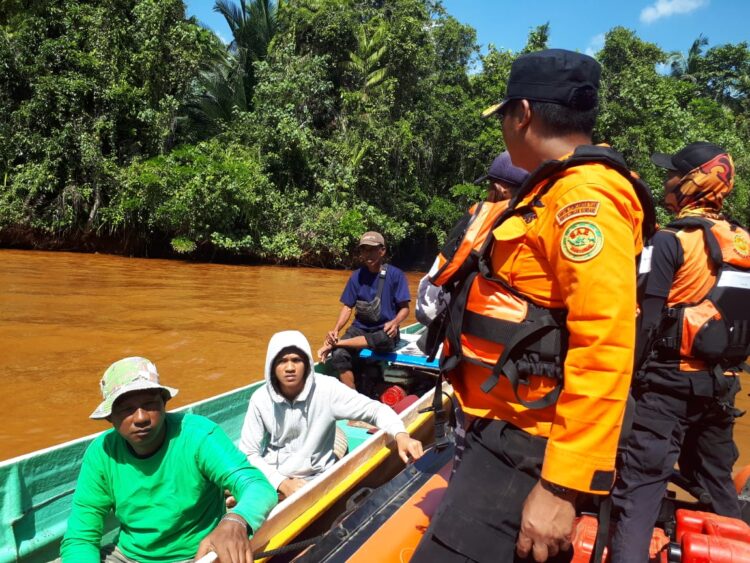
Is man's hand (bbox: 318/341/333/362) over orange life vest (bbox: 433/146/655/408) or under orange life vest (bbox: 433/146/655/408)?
under

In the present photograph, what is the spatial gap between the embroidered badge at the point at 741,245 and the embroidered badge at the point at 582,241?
1.31 metres

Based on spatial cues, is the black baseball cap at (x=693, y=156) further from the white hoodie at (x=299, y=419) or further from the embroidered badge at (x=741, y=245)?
the white hoodie at (x=299, y=419)

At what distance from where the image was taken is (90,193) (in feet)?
53.7

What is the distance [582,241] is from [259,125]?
17.7m

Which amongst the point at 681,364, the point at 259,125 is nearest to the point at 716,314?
the point at 681,364

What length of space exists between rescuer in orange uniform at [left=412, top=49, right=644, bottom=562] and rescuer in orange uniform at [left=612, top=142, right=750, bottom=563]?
0.82m

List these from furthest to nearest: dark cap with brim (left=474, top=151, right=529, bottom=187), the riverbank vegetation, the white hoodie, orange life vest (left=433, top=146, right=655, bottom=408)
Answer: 1. the riverbank vegetation
2. the white hoodie
3. dark cap with brim (left=474, top=151, right=529, bottom=187)
4. orange life vest (left=433, top=146, right=655, bottom=408)

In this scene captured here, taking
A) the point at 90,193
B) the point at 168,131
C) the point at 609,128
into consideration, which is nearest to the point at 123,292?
the point at 90,193

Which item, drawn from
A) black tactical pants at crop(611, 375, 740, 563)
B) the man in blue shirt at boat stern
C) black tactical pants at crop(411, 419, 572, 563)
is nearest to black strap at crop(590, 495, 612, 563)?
black tactical pants at crop(411, 419, 572, 563)

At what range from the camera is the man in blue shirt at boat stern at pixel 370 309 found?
17.2 feet

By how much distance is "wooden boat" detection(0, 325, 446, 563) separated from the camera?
261cm

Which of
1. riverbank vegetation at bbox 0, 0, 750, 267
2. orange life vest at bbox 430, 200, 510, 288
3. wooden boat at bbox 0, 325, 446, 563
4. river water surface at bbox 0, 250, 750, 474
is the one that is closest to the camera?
orange life vest at bbox 430, 200, 510, 288

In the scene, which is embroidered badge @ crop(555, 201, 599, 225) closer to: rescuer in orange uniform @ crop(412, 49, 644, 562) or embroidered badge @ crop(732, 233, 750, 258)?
rescuer in orange uniform @ crop(412, 49, 644, 562)

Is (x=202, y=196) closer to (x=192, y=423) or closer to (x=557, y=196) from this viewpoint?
(x=192, y=423)
